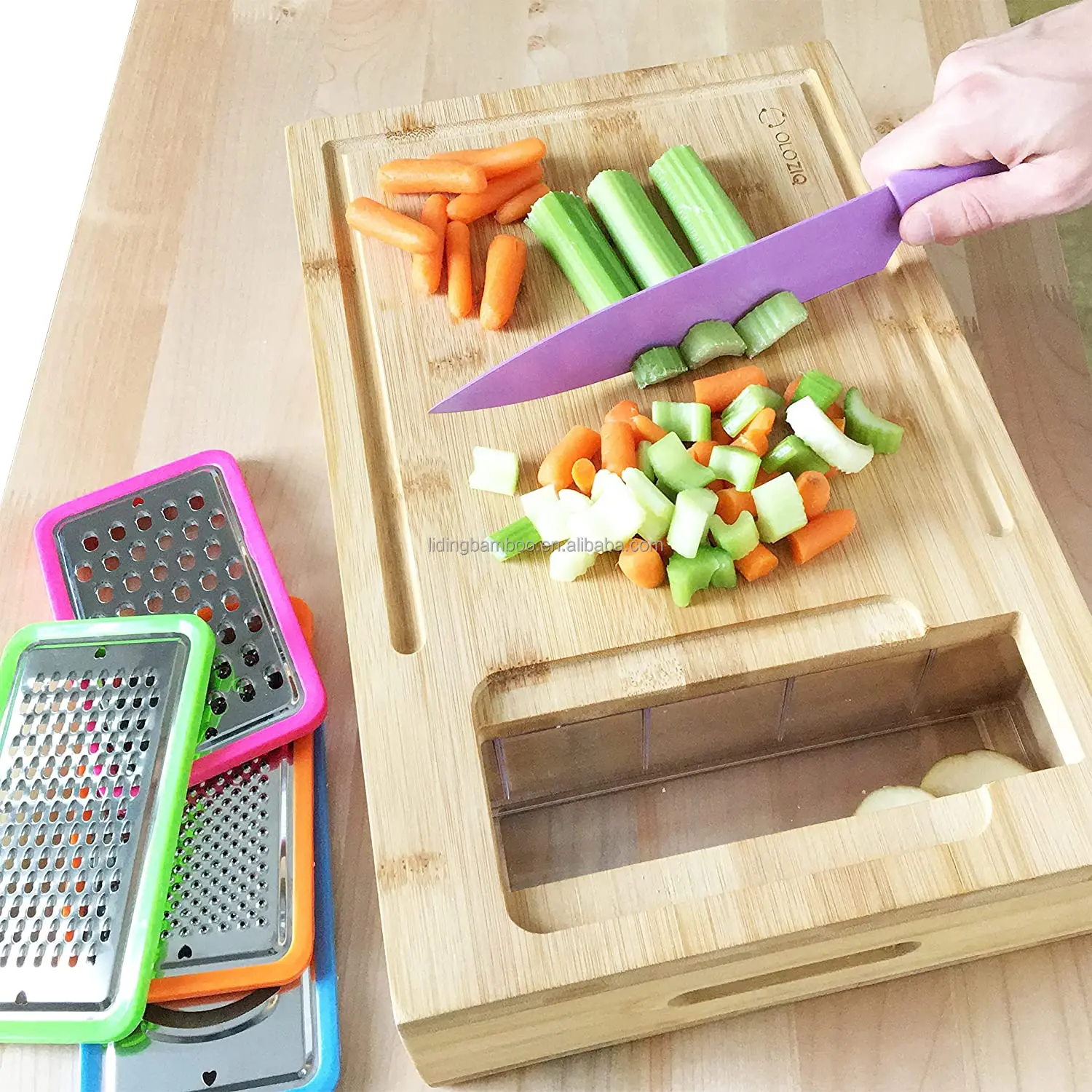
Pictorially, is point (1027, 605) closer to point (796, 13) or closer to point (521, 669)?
point (521, 669)

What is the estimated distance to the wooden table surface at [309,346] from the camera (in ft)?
3.28

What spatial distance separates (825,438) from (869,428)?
55 millimetres

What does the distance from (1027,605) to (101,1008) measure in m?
0.90

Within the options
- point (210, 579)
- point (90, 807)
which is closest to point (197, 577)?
point (210, 579)

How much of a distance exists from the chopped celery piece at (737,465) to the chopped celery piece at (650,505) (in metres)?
0.06

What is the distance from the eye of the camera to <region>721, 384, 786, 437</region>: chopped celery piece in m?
1.07

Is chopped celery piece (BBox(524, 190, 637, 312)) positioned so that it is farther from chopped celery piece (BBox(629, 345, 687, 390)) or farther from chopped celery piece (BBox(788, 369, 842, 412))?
chopped celery piece (BBox(788, 369, 842, 412))

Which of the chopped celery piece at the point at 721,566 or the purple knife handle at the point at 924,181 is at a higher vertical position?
the purple knife handle at the point at 924,181

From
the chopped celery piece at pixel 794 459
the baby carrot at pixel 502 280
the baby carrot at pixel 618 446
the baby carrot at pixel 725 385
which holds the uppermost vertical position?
the baby carrot at pixel 502 280

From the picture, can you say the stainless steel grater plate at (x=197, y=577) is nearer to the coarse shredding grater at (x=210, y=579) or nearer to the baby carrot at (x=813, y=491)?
the coarse shredding grater at (x=210, y=579)

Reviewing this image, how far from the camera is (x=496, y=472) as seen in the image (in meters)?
1.08

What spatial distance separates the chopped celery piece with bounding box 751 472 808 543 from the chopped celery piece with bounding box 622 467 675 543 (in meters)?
0.08

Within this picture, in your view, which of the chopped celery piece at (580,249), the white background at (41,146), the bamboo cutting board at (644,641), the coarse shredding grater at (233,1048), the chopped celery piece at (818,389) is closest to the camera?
the bamboo cutting board at (644,641)

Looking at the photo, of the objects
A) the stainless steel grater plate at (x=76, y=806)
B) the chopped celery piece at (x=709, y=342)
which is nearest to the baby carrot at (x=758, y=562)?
the chopped celery piece at (x=709, y=342)
